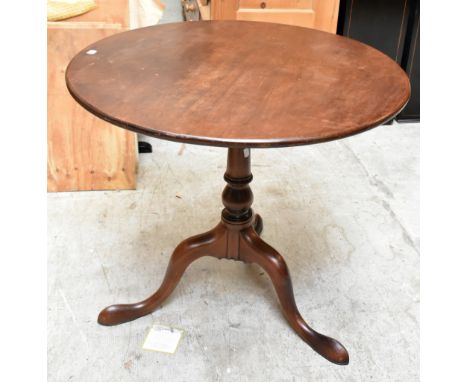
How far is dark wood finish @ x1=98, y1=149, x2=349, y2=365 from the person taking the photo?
1.43 meters

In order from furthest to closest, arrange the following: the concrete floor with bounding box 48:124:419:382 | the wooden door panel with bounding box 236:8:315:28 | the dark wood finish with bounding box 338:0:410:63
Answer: the dark wood finish with bounding box 338:0:410:63, the wooden door panel with bounding box 236:8:315:28, the concrete floor with bounding box 48:124:419:382

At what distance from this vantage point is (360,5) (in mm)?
2586

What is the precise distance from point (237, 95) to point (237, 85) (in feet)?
0.21

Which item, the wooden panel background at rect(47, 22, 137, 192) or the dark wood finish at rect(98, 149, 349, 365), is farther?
the wooden panel background at rect(47, 22, 137, 192)

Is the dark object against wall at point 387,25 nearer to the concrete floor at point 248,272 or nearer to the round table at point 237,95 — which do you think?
the concrete floor at point 248,272

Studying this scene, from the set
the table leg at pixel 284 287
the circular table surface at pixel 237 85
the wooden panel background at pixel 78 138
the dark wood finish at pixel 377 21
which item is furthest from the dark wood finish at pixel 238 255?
the dark wood finish at pixel 377 21

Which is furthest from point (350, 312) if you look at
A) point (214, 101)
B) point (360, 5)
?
point (360, 5)

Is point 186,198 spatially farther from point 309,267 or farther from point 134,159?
Result: point 309,267

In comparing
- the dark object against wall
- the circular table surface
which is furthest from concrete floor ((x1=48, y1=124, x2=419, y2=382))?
the circular table surface

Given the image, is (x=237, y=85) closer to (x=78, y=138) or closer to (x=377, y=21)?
(x=78, y=138)

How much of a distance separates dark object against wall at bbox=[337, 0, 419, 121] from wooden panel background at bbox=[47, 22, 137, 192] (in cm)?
132

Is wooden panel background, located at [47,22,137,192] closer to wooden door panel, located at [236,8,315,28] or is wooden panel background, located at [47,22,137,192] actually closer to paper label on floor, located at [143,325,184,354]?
Answer: wooden door panel, located at [236,8,315,28]

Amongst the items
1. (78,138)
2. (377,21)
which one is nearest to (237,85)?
(78,138)

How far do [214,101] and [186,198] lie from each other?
1.10m
